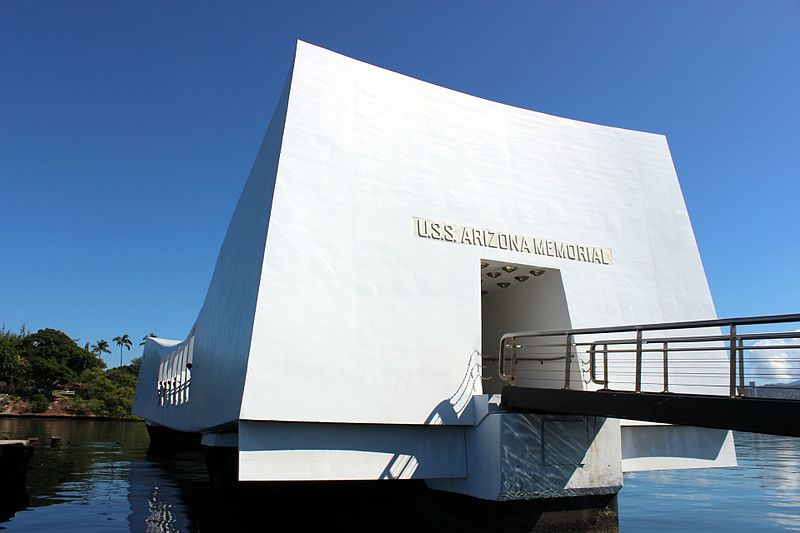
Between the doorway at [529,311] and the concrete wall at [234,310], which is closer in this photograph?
the concrete wall at [234,310]

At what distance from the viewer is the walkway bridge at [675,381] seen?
250 inches

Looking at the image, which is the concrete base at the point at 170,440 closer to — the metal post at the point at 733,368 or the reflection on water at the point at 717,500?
the reflection on water at the point at 717,500

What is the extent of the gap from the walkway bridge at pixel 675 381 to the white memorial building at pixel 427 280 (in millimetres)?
410

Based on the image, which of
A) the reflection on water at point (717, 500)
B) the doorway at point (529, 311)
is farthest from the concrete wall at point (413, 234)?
the reflection on water at point (717, 500)

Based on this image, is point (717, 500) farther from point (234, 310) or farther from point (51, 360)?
point (51, 360)

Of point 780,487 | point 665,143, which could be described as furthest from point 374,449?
point 780,487

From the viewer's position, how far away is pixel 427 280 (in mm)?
10148

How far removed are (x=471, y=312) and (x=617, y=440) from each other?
3065 millimetres

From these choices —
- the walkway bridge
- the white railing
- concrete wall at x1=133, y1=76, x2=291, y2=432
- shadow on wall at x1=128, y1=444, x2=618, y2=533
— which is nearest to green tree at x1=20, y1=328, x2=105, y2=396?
the white railing

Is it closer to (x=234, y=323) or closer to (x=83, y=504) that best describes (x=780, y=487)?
(x=234, y=323)

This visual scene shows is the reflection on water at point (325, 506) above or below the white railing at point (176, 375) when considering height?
below

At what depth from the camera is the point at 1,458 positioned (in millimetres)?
14633

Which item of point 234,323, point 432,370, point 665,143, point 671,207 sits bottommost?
point 432,370

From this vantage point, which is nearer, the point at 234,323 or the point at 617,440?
the point at 617,440
